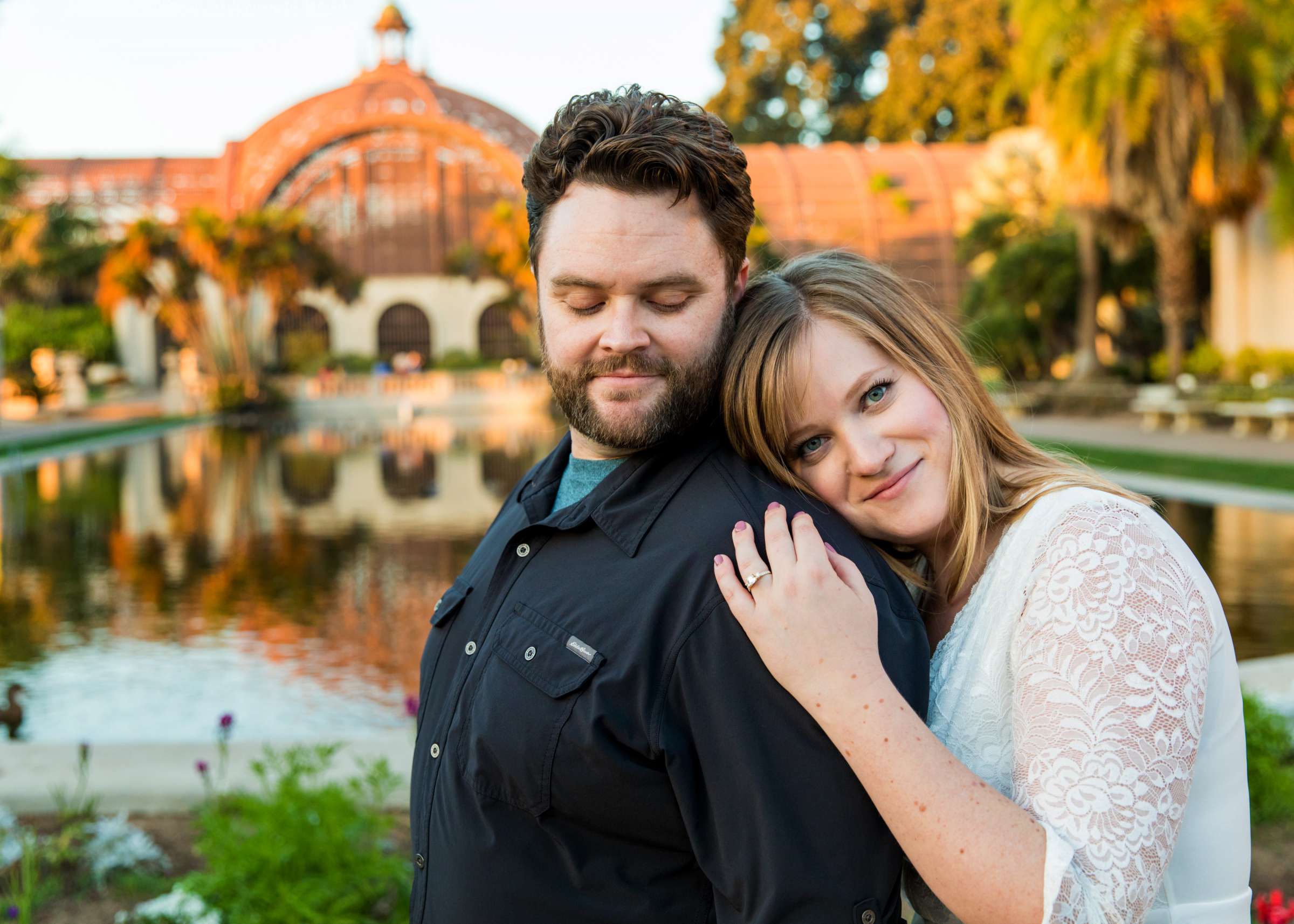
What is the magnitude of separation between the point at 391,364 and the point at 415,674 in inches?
1598

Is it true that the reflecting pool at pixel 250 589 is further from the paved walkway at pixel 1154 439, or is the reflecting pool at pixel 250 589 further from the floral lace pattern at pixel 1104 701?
the paved walkway at pixel 1154 439

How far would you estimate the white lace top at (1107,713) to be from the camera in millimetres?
1332

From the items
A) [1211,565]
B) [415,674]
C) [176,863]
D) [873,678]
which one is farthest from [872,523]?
[1211,565]

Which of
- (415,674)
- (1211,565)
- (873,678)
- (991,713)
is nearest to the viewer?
(873,678)

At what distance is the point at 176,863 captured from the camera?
3541 mm

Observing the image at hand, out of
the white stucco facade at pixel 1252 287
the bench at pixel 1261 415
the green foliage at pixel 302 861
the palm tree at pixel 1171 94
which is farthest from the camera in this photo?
the white stucco facade at pixel 1252 287

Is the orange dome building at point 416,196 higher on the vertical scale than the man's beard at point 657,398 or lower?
higher

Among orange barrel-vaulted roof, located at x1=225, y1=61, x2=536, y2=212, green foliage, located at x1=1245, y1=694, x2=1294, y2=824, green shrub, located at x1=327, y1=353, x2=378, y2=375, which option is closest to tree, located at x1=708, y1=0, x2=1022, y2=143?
orange barrel-vaulted roof, located at x1=225, y1=61, x2=536, y2=212

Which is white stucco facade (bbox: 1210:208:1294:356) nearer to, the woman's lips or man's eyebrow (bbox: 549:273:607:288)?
the woman's lips

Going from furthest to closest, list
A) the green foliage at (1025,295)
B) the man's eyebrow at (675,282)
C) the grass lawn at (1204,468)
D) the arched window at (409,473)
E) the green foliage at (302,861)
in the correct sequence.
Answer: the green foliage at (1025,295), the arched window at (409,473), the grass lawn at (1204,468), the green foliage at (302,861), the man's eyebrow at (675,282)

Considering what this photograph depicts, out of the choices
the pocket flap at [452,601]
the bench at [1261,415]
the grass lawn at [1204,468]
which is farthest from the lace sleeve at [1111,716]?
the bench at [1261,415]

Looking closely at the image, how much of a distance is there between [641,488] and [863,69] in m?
57.7

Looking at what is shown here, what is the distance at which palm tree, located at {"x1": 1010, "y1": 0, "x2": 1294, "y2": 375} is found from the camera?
1834 centimetres

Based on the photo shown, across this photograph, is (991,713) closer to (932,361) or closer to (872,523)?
(872,523)
